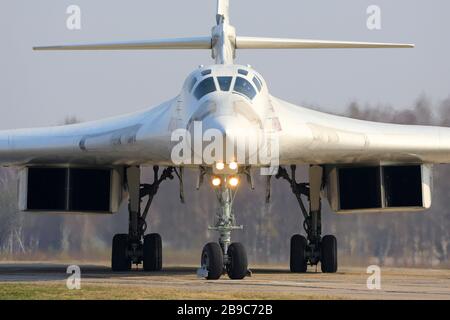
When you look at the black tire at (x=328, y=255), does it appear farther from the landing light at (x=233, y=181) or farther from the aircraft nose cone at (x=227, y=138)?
the aircraft nose cone at (x=227, y=138)

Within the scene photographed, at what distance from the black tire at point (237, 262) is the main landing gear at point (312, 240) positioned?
465cm

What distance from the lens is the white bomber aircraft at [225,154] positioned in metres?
15.6

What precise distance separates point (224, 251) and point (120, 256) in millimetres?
4793

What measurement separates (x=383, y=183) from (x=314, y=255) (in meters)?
1.98

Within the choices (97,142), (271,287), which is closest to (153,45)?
(97,142)

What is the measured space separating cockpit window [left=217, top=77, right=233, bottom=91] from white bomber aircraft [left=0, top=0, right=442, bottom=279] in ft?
0.05

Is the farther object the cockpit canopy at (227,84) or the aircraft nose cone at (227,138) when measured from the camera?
the cockpit canopy at (227,84)

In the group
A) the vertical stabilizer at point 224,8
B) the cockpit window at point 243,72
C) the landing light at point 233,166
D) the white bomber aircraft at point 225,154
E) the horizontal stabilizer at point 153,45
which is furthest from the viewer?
the vertical stabilizer at point 224,8

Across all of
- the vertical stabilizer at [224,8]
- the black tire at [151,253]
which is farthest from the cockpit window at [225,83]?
the vertical stabilizer at [224,8]

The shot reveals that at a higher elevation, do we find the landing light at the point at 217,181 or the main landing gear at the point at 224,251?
the landing light at the point at 217,181

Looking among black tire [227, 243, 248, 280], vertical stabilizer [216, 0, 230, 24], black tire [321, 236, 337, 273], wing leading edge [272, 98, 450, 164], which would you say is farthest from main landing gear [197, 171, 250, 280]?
vertical stabilizer [216, 0, 230, 24]

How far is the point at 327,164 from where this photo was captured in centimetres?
2008

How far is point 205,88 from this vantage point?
53.9ft
